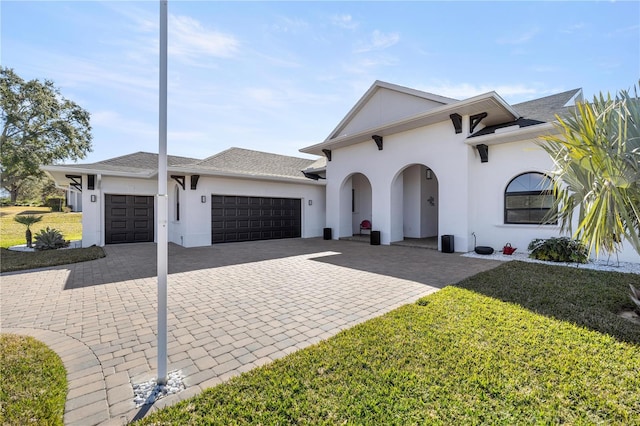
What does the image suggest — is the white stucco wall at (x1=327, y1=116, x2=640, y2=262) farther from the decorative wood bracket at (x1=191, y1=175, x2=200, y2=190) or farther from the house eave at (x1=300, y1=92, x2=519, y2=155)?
the decorative wood bracket at (x1=191, y1=175, x2=200, y2=190)

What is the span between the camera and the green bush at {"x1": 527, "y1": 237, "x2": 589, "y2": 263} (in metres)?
7.72

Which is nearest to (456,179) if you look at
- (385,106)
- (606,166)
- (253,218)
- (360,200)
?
(385,106)

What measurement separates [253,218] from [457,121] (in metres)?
9.45

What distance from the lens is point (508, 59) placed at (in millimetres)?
8984

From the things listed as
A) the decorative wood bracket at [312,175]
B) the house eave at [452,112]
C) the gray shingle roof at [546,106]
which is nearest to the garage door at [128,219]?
the decorative wood bracket at [312,175]

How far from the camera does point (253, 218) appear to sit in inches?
531

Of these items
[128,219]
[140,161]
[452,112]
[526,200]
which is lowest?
[128,219]

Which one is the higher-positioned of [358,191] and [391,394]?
[358,191]

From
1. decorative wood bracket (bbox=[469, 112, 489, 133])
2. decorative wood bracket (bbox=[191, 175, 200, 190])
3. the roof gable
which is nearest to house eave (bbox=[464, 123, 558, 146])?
decorative wood bracket (bbox=[469, 112, 489, 133])

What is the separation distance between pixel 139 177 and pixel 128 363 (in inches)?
468

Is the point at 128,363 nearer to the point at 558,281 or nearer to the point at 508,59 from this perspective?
the point at 558,281

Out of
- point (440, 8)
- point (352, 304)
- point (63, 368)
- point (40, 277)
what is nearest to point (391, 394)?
point (352, 304)

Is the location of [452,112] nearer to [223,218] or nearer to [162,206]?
[162,206]

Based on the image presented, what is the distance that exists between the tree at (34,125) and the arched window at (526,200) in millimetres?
30783
